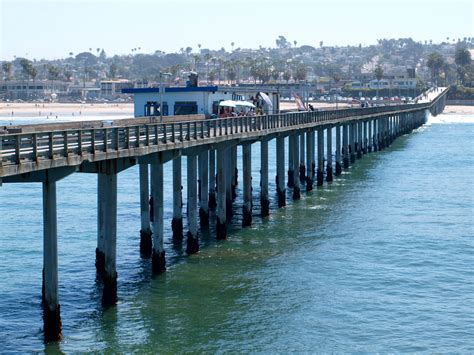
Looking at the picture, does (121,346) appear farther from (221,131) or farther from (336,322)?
(221,131)

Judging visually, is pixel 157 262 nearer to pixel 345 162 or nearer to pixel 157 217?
pixel 157 217

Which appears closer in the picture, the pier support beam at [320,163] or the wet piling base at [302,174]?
the pier support beam at [320,163]

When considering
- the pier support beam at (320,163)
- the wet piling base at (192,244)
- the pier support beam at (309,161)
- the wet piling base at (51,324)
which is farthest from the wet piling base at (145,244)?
the pier support beam at (320,163)

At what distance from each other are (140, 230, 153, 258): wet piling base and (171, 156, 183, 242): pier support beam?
2321 mm

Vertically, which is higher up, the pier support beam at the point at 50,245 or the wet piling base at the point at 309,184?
the pier support beam at the point at 50,245

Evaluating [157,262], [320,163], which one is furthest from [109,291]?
[320,163]

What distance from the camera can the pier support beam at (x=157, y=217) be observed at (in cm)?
3303

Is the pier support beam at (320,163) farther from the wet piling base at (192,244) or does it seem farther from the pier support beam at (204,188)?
the wet piling base at (192,244)

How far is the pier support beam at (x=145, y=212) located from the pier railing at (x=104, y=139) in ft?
7.51

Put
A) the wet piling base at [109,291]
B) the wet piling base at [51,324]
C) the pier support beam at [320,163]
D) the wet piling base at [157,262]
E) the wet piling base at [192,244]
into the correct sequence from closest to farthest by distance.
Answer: the wet piling base at [51,324], the wet piling base at [109,291], the wet piling base at [157,262], the wet piling base at [192,244], the pier support beam at [320,163]

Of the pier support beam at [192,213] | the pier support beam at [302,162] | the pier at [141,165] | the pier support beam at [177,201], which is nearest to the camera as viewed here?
the pier at [141,165]

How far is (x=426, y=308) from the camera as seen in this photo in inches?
1187

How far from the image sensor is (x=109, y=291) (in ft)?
96.0

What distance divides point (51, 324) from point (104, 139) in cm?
552
